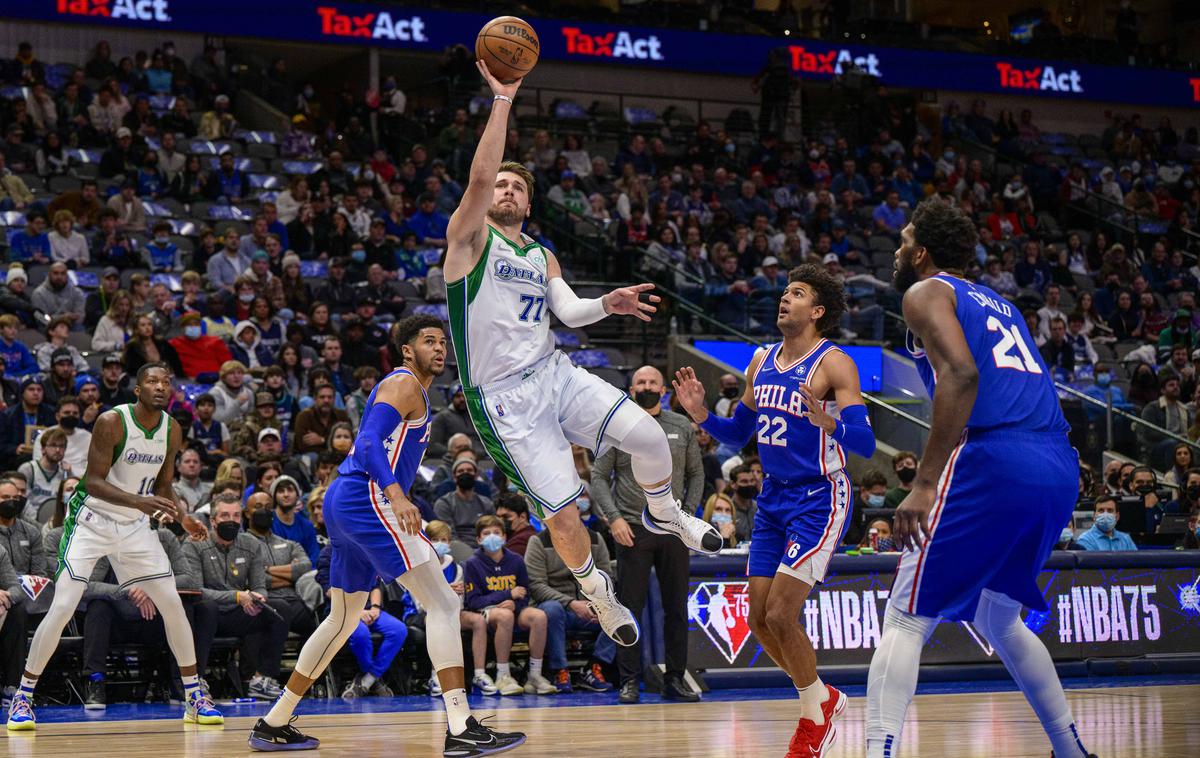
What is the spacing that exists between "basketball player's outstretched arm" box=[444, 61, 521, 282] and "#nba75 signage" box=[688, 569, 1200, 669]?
16.7 ft

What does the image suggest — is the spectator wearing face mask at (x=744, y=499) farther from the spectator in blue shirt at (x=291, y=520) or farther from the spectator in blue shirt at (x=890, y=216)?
the spectator in blue shirt at (x=890, y=216)

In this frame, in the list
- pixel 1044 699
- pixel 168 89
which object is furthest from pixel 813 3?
pixel 1044 699

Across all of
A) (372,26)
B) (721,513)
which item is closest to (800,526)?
(721,513)

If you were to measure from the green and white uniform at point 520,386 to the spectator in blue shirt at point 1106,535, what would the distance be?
744 cm

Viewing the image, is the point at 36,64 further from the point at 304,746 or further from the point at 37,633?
the point at 304,746

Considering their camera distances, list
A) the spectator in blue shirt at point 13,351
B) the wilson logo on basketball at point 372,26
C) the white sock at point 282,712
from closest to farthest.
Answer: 1. the white sock at point 282,712
2. the spectator in blue shirt at point 13,351
3. the wilson logo on basketball at point 372,26

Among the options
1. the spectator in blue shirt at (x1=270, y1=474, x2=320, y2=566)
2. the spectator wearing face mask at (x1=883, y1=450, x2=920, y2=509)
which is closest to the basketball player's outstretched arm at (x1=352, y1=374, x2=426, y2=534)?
the spectator in blue shirt at (x1=270, y1=474, x2=320, y2=566)

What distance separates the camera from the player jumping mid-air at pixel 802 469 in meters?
6.41

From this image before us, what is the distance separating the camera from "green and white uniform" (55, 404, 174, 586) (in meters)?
8.84

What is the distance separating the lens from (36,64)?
1936 centimetres

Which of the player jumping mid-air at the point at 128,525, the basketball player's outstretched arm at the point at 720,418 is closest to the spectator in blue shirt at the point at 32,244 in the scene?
the player jumping mid-air at the point at 128,525

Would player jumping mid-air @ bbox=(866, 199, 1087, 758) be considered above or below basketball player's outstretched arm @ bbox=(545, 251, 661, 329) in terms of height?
below

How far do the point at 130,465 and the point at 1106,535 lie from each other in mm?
8529

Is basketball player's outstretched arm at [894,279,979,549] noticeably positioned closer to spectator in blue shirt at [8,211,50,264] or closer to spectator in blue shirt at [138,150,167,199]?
spectator in blue shirt at [8,211,50,264]
